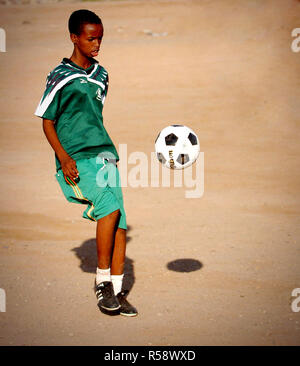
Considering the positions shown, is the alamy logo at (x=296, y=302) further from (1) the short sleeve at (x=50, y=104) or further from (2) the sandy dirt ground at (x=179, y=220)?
(1) the short sleeve at (x=50, y=104)

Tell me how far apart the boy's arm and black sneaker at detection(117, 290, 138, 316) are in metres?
1.06

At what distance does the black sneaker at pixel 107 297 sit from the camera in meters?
4.16

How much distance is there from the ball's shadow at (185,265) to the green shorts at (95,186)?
4.16ft

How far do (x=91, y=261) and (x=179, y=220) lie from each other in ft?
5.09

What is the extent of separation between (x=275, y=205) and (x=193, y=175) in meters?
1.84

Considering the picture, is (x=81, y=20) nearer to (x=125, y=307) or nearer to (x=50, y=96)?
(x=50, y=96)

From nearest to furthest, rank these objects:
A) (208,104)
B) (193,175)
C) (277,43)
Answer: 1. (193,175)
2. (208,104)
3. (277,43)

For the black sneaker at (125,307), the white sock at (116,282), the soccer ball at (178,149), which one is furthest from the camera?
the soccer ball at (178,149)

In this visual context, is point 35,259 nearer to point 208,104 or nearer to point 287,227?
point 287,227

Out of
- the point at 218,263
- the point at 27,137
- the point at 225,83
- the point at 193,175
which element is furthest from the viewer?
the point at 225,83

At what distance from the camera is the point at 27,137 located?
1221 centimetres

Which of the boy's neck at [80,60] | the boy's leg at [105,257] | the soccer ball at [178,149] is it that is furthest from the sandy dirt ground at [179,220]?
the boy's neck at [80,60]
